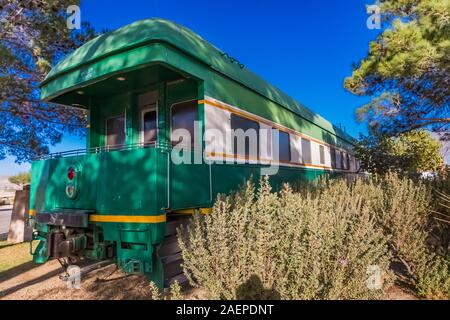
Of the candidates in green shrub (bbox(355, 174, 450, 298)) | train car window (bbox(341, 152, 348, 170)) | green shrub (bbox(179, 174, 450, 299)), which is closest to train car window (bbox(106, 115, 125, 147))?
green shrub (bbox(179, 174, 450, 299))

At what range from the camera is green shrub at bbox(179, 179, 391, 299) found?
2953 mm

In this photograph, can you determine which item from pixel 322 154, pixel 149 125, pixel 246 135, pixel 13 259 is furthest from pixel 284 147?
pixel 13 259

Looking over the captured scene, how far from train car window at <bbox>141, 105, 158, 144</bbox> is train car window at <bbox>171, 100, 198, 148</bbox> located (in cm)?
48

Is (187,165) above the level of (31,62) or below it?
below

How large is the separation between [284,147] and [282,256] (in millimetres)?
4361

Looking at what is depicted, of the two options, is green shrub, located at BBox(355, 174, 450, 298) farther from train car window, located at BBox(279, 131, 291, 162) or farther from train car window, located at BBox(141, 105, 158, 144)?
train car window, located at BBox(141, 105, 158, 144)

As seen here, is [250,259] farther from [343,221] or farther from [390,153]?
[390,153]

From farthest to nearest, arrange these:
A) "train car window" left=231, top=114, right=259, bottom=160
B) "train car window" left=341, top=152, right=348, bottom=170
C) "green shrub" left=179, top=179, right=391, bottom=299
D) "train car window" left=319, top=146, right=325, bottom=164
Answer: "train car window" left=341, top=152, right=348, bottom=170, "train car window" left=319, top=146, right=325, bottom=164, "train car window" left=231, top=114, right=259, bottom=160, "green shrub" left=179, top=179, right=391, bottom=299

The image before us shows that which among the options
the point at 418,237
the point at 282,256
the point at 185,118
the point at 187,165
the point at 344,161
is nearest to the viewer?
the point at 282,256

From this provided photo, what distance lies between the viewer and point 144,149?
12.4 ft

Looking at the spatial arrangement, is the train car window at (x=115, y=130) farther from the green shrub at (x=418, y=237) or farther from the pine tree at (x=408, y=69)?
the pine tree at (x=408, y=69)

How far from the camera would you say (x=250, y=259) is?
3.04 meters

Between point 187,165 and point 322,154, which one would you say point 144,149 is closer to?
point 187,165
